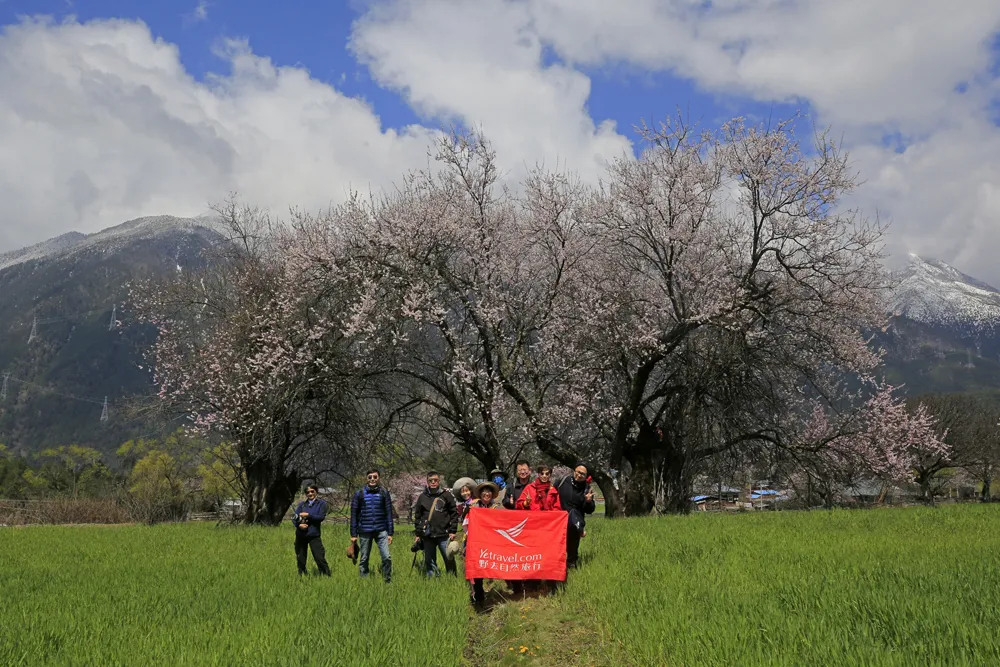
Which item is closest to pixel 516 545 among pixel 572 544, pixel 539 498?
pixel 539 498

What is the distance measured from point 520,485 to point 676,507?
15.5 metres

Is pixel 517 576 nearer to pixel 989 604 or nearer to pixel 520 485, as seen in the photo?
pixel 520 485

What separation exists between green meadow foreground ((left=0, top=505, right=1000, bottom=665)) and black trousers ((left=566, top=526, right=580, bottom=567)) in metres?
0.31

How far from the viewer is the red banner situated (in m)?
10.3

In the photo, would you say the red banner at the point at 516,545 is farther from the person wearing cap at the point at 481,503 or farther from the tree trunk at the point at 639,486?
the tree trunk at the point at 639,486

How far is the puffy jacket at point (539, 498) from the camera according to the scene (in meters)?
11.0

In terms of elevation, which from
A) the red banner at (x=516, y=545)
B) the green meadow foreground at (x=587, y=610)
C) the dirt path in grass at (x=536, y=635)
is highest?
the red banner at (x=516, y=545)

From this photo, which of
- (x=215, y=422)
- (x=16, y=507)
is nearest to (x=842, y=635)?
(x=215, y=422)

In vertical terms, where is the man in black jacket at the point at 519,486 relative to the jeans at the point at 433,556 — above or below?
above

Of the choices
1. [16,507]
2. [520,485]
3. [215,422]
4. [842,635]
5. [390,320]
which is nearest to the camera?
[842,635]

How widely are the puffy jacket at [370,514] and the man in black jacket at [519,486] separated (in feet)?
5.95

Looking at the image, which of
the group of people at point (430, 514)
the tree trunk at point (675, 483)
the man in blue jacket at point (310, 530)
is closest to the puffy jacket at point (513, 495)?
the group of people at point (430, 514)

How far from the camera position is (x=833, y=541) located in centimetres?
1247

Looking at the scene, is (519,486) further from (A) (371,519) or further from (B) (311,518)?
(B) (311,518)
